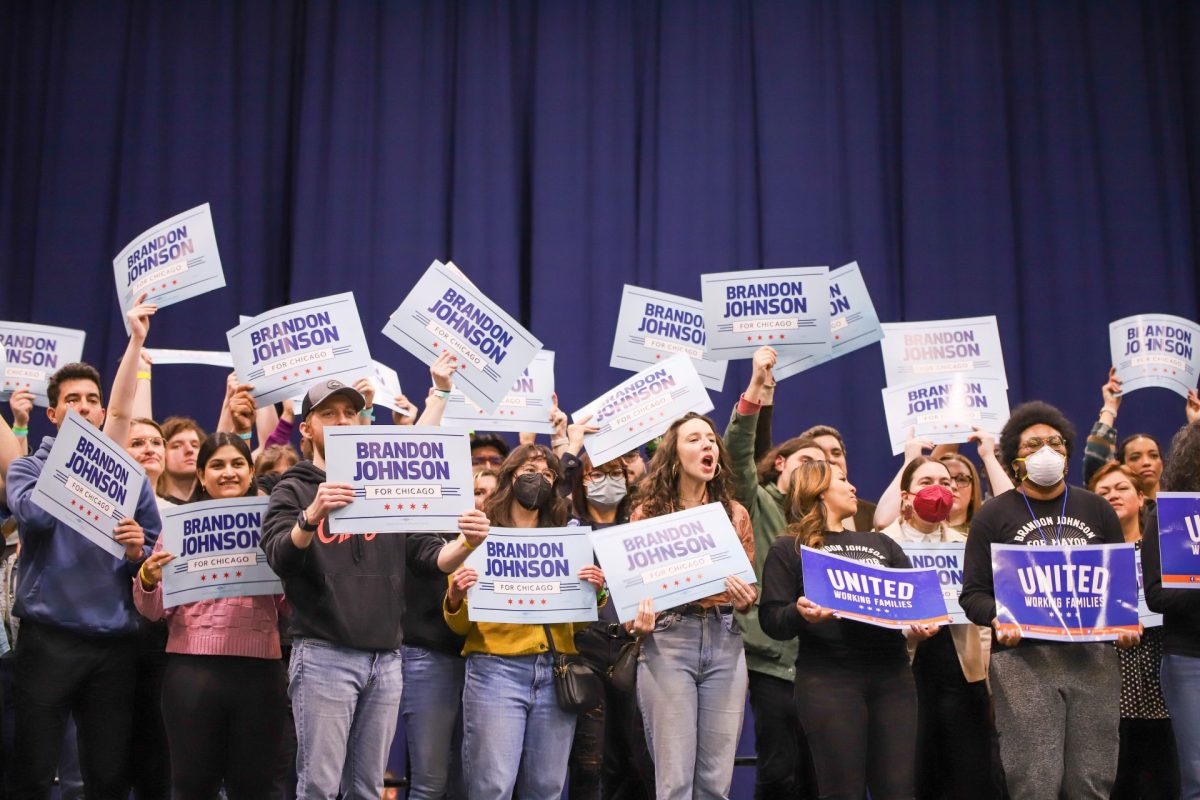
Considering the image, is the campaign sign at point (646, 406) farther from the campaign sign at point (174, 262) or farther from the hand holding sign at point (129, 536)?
the hand holding sign at point (129, 536)

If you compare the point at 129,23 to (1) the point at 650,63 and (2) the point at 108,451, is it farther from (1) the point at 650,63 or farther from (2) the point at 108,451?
(2) the point at 108,451

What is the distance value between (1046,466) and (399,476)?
2069mm

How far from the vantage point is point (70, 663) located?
159 inches

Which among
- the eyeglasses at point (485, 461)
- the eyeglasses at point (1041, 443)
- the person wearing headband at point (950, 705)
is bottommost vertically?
the person wearing headband at point (950, 705)

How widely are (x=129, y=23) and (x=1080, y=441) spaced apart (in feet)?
21.5

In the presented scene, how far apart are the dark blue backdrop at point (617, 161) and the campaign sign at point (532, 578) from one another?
3.40 metres

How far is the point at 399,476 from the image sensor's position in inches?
143

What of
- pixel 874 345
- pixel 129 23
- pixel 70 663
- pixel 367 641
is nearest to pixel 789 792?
pixel 367 641

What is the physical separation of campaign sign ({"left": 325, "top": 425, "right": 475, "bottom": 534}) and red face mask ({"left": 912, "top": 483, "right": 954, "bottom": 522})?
1898mm

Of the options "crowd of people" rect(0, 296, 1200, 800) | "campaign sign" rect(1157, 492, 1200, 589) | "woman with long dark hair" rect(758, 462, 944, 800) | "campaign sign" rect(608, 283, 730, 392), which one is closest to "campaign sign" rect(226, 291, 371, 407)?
"crowd of people" rect(0, 296, 1200, 800)

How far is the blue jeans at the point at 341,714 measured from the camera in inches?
144

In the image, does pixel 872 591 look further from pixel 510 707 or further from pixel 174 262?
pixel 174 262

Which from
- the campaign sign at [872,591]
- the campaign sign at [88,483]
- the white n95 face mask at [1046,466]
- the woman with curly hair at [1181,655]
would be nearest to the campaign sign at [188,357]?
the campaign sign at [88,483]

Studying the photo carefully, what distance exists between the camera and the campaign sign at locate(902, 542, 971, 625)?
15.0 feet
